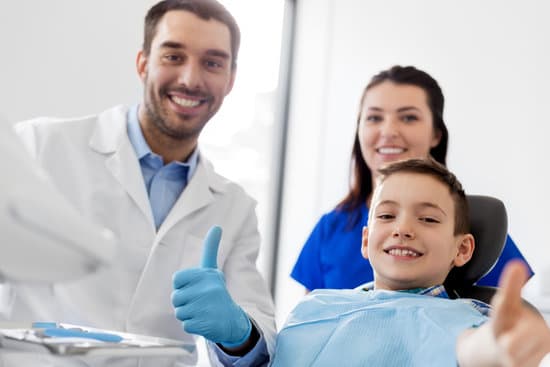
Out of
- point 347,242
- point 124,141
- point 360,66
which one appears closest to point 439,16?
point 360,66

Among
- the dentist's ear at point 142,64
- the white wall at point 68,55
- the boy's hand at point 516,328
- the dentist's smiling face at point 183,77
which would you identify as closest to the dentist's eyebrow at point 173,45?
the dentist's smiling face at point 183,77

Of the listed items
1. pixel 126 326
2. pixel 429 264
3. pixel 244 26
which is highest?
pixel 244 26

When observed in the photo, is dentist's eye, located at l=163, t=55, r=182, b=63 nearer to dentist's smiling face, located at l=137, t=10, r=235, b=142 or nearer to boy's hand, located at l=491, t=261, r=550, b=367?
dentist's smiling face, located at l=137, t=10, r=235, b=142

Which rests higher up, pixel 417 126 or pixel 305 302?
pixel 417 126

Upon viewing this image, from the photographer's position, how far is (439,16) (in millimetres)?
2994

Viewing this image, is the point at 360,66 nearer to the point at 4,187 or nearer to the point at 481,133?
the point at 481,133

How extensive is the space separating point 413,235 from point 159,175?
0.72 meters

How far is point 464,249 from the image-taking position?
1354 millimetres

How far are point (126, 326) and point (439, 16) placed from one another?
2.22 metres

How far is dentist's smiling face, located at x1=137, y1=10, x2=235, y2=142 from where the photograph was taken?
5.57 feet

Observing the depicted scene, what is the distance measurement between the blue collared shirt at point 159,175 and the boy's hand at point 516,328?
3.47ft

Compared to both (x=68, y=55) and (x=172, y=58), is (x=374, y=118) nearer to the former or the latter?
(x=172, y=58)

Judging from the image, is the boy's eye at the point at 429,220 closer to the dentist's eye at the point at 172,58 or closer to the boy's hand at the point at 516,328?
the boy's hand at the point at 516,328

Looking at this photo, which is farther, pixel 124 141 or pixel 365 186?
pixel 365 186
